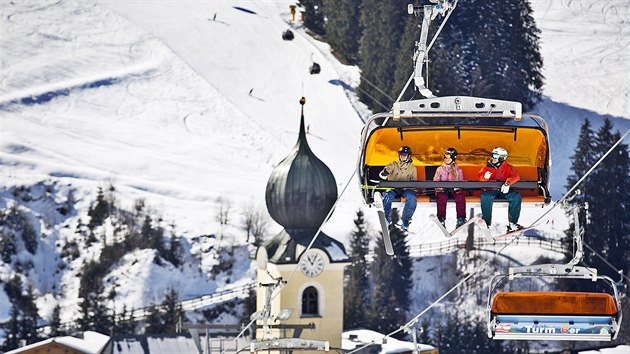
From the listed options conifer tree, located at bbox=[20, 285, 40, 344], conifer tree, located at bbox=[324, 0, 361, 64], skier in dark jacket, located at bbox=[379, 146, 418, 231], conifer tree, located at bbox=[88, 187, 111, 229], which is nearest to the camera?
skier in dark jacket, located at bbox=[379, 146, 418, 231]

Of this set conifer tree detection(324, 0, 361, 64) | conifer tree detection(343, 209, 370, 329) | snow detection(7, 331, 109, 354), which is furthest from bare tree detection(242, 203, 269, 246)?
conifer tree detection(324, 0, 361, 64)

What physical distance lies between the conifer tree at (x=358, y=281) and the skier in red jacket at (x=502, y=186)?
5005 centimetres

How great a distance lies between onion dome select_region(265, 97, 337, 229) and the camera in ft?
206

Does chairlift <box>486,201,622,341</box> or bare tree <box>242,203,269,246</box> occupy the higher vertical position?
bare tree <box>242,203,269,246</box>

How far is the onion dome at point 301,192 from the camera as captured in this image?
6284cm

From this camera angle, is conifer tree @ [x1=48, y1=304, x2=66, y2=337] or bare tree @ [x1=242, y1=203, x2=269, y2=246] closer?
conifer tree @ [x1=48, y1=304, x2=66, y2=337]

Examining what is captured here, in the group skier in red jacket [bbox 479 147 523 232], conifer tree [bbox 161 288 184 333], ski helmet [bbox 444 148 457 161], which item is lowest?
skier in red jacket [bbox 479 147 523 232]

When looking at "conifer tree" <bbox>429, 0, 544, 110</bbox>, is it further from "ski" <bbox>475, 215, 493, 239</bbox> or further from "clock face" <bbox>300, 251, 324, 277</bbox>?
"ski" <bbox>475, 215, 493, 239</bbox>

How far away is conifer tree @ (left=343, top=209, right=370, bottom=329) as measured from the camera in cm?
8388

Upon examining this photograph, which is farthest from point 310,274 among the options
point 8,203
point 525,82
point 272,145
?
point 525,82

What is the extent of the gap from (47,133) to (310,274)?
5075 cm

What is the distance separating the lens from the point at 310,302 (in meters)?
62.7

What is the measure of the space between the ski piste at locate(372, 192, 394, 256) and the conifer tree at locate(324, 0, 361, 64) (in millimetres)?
90070

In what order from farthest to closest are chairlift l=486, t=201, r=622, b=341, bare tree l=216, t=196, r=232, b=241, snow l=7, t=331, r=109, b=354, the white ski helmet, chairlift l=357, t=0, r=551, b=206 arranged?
bare tree l=216, t=196, r=232, b=241, snow l=7, t=331, r=109, b=354, chairlift l=486, t=201, r=622, b=341, the white ski helmet, chairlift l=357, t=0, r=551, b=206
